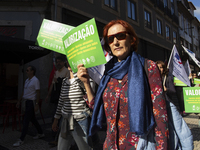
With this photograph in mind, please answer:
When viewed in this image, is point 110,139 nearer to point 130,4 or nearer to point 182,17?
point 130,4

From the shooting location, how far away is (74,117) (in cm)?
246

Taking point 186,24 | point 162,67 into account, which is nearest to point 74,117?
point 162,67

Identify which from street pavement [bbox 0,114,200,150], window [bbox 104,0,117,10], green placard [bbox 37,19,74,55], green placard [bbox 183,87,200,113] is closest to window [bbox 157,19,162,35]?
window [bbox 104,0,117,10]

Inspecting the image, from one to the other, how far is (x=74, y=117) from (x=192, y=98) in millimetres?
3711

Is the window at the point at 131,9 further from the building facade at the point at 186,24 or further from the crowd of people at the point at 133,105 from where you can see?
the crowd of people at the point at 133,105

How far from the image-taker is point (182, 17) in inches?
1062

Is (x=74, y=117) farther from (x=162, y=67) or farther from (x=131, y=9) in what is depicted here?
(x=131, y=9)

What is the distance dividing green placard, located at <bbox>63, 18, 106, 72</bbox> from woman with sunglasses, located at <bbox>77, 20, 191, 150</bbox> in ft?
0.38

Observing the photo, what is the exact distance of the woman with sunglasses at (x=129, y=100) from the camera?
1250mm

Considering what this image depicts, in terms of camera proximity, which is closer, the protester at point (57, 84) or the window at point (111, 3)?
the protester at point (57, 84)

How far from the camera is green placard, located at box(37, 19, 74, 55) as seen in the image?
7.89 ft

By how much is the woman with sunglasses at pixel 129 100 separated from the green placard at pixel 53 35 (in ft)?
2.94

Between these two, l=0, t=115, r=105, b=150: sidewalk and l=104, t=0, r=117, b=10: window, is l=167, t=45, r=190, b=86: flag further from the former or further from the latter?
l=104, t=0, r=117, b=10: window

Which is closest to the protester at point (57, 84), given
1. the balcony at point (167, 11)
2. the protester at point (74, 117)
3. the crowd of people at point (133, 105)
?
the protester at point (74, 117)
